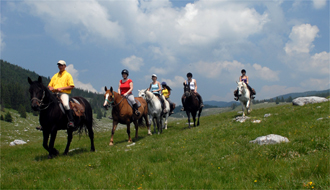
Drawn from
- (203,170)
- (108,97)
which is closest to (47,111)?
(108,97)

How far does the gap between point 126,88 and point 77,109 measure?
4.41 meters

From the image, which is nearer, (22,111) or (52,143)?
(52,143)

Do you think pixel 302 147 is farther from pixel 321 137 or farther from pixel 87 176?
pixel 87 176

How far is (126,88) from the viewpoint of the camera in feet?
48.9

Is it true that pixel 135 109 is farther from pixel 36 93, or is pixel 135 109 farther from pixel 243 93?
pixel 243 93

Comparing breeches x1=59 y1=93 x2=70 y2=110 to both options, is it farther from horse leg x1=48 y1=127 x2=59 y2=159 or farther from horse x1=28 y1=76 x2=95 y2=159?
horse leg x1=48 y1=127 x2=59 y2=159

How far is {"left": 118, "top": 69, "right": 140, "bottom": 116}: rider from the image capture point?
1462 centimetres

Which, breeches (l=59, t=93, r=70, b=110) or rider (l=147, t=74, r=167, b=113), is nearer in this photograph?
breeches (l=59, t=93, r=70, b=110)

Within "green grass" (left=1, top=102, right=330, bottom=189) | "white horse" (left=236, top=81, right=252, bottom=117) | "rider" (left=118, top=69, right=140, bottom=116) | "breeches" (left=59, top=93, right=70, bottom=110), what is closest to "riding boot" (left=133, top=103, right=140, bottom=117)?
"rider" (left=118, top=69, right=140, bottom=116)

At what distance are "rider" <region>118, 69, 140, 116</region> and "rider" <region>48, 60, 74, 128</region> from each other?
4.50 m

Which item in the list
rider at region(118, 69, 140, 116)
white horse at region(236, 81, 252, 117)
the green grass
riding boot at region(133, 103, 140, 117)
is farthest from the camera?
white horse at region(236, 81, 252, 117)

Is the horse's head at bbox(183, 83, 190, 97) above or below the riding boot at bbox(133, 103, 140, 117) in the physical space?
above

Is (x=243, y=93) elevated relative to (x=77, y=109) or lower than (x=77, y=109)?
elevated

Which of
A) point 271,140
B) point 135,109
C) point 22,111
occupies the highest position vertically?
point 135,109
